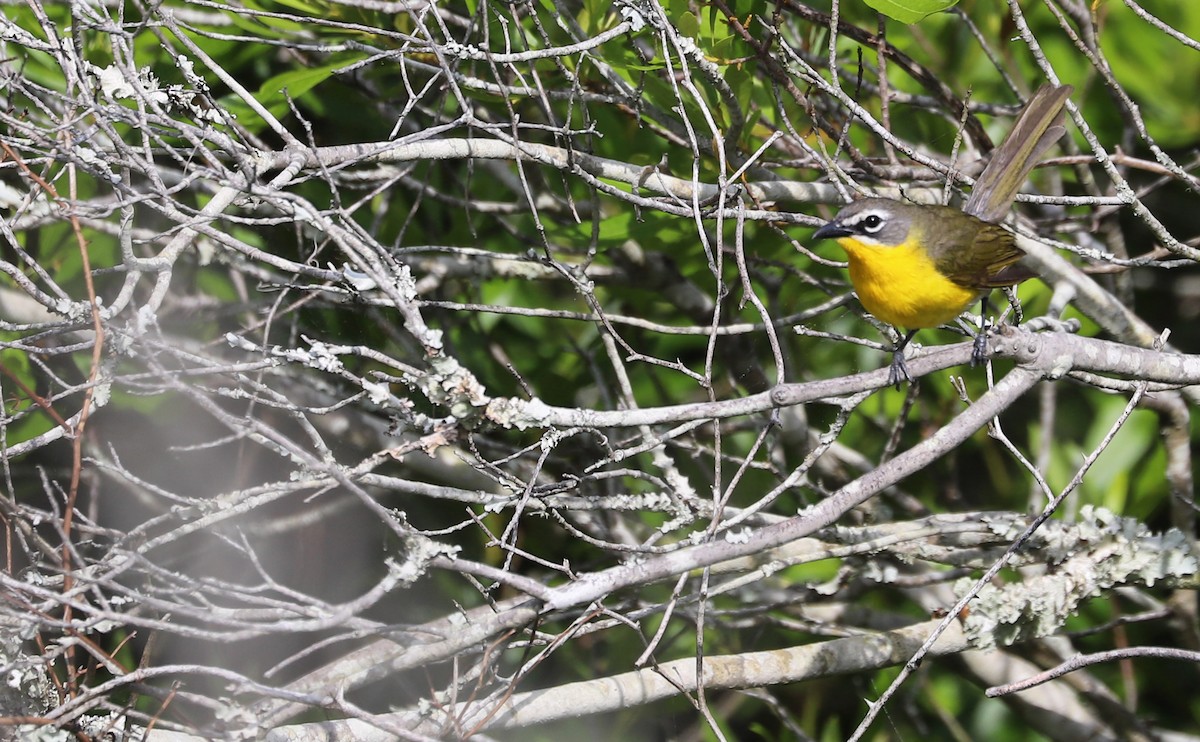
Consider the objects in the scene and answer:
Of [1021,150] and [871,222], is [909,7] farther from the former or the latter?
[1021,150]

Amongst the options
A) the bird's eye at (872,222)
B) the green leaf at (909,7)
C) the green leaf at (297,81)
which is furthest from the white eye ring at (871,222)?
the green leaf at (297,81)

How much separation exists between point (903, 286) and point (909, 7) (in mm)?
764

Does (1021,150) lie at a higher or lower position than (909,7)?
lower

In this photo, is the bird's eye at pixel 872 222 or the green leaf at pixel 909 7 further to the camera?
the bird's eye at pixel 872 222

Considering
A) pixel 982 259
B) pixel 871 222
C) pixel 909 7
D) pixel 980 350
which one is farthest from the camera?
pixel 982 259

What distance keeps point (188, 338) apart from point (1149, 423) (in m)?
3.65

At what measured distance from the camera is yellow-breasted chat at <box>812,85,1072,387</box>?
294 cm

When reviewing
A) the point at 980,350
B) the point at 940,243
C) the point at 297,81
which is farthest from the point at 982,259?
the point at 297,81

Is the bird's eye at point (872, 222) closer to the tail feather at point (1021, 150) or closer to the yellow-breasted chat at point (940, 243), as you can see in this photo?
the yellow-breasted chat at point (940, 243)

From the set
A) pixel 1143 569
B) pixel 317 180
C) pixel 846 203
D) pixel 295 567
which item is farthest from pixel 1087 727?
pixel 317 180

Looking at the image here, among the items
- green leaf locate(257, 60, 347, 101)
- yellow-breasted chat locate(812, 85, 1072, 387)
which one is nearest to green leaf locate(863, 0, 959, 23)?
yellow-breasted chat locate(812, 85, 1072, 387)

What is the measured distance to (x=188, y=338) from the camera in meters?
Result: 3.87

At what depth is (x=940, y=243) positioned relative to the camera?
314 cm

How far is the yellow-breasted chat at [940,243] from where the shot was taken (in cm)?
294
